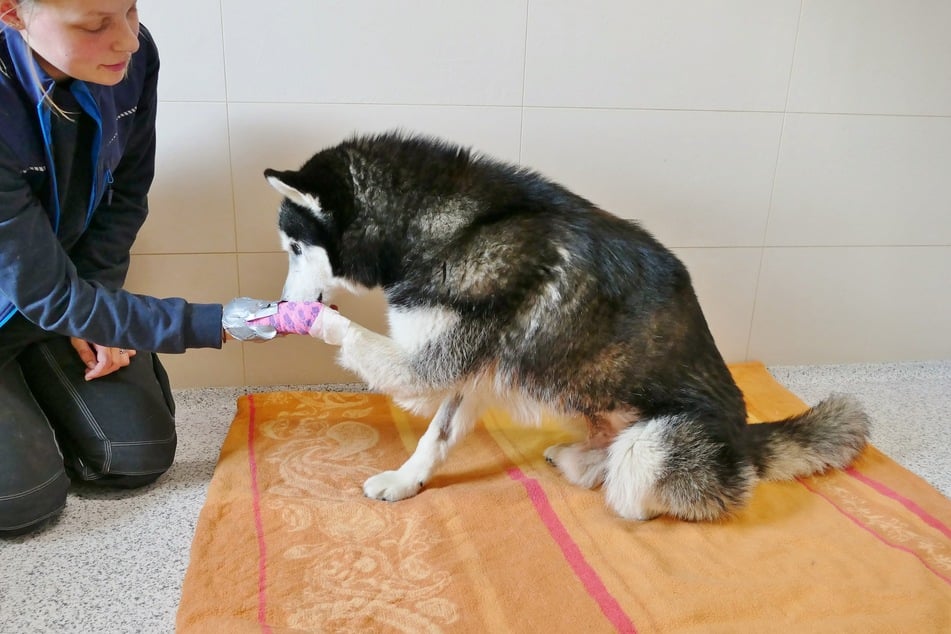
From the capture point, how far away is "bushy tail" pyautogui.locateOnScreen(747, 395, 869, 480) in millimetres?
2285

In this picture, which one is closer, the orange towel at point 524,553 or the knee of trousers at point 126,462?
the orange towel at point 524,553

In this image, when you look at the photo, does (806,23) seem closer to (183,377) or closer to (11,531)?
(183,377)

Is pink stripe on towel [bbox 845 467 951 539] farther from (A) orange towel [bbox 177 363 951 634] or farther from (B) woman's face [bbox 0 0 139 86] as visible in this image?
(B) woman's face [bbox 0 0 139 86]

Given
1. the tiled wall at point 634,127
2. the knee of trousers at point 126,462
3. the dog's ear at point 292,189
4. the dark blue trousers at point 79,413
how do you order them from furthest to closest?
1. the tiled wall at point 634,127
2. the knee of trousers at point 126,462
3. the dark blue trousers at point 79,413
4. the dog's ear at point 292,189

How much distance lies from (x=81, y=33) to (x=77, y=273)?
0.77 m

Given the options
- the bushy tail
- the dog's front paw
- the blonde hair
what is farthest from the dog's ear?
the bushy tail

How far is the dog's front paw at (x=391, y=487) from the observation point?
2.14 m

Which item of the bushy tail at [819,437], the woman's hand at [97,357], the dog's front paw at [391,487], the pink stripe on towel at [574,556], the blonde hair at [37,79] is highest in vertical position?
the blonde hair at [37,79]

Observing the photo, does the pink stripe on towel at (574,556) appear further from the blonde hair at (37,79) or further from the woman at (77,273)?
the blonde hair at (37,79)

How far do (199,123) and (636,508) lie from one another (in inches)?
77.9

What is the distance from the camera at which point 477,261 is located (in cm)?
193

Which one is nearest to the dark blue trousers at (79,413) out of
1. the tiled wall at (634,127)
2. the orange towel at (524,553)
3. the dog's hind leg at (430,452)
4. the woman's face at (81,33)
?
the orange towel at (524,553)

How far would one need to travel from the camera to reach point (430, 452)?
7.17 ft

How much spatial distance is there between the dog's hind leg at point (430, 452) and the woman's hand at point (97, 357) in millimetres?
862
